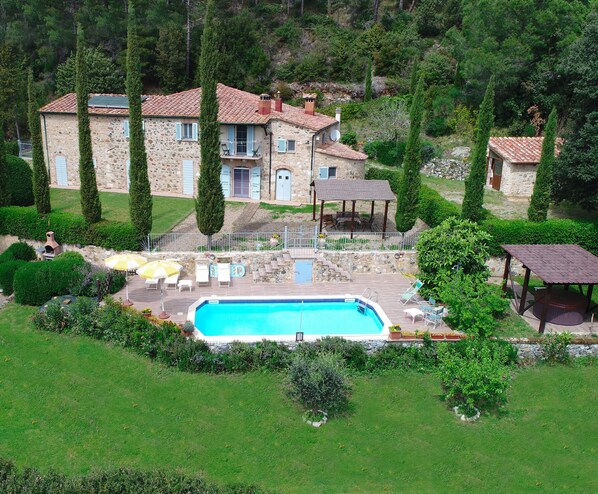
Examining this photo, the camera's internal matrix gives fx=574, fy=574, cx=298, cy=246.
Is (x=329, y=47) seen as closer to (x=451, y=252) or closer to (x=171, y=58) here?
(x=171, y=58)

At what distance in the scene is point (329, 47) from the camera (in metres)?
61.7

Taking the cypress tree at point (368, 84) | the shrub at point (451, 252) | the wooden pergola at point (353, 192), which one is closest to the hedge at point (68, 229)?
the wooden pergola at point (353, 192)

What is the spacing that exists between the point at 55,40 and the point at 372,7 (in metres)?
36.0

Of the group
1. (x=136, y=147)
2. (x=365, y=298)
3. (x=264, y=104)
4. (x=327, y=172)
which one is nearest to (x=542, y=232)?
(x=365, y=298)

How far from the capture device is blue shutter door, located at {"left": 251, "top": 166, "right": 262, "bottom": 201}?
36.6 metres

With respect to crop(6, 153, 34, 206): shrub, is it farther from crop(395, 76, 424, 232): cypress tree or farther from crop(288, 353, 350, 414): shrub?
crop(288, 353, 350, 414): shrub

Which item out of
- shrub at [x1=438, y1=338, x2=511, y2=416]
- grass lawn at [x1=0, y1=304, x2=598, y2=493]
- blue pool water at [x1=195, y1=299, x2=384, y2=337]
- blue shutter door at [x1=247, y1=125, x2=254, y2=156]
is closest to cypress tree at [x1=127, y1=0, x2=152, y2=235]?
blue pool water at [x1=195, y1=299, x2=384, y2=337]

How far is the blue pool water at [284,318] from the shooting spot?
2216cm

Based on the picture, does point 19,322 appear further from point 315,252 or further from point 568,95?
point 568,95

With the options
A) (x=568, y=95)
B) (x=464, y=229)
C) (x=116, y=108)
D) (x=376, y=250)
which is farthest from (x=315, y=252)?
(x=568, y=95)

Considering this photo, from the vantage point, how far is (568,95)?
4516 cm

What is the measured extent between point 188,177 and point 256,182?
4.58 meters

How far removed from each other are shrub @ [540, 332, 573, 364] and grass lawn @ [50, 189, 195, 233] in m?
19.0

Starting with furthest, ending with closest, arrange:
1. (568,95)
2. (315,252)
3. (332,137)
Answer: (568,95) → (332,137) → (315,252)
